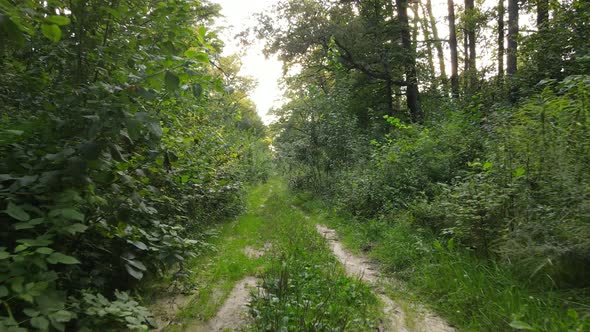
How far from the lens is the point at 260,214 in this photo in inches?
368

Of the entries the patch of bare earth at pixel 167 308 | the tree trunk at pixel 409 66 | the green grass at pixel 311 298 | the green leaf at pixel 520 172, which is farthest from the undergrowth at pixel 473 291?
the tree trunk at pixel 409 66

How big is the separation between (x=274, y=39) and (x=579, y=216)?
12.6 meters

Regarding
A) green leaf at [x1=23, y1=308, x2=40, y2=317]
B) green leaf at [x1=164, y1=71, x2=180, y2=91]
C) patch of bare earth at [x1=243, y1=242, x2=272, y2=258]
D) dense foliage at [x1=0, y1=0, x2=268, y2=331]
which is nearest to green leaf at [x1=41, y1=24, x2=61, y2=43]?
dense foliage at [x1=0, y1=0, x2=268, y2=331]

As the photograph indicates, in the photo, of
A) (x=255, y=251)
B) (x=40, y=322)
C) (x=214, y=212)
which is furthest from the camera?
(x=214, y=212)

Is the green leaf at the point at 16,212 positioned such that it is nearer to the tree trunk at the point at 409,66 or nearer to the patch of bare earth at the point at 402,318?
the patch of bare earth at the point at 402,318

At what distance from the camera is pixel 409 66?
42.9 ft

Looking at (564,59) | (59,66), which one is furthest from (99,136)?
(564,59)

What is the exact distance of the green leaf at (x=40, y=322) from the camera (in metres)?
1.78

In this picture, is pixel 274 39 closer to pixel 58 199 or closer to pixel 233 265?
pixel 233 265

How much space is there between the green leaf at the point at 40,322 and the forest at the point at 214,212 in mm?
13

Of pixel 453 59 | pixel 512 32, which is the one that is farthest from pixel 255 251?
pixel 453 59

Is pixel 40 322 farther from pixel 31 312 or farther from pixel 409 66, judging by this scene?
pixel 409 66

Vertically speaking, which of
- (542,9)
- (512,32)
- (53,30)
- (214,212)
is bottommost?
(214,212)

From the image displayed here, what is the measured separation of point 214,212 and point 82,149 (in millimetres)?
5846
